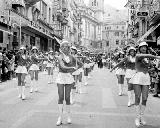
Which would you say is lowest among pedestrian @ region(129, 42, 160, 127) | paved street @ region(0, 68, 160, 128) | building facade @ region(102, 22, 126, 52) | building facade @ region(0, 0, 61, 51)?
Answer: paved street @ region(0, 68, 160, 128)

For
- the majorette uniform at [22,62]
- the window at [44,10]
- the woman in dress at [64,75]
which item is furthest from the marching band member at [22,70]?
the window at [44,10]

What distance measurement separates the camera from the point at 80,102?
39.1 ft

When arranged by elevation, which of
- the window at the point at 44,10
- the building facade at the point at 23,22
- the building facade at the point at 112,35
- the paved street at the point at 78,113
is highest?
the building facade at the point at 112,35

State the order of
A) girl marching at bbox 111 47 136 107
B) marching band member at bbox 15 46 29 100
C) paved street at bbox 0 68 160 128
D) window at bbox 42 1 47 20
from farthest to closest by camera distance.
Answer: window at bbox 42 1 47 20
marching band member at bbox 15 46 29 100
girl marching at bbox 111 47 136 107
paved street at bbox 0 68 160 128

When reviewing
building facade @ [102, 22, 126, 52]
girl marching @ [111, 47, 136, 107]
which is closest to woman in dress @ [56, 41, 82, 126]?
girl marching @ [111, 47, 136, 107]

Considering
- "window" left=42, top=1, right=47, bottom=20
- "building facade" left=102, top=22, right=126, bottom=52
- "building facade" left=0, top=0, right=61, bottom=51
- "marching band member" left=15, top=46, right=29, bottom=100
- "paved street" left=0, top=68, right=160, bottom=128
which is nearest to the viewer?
"paved street" left=0, top=68, right=160, bottom=128

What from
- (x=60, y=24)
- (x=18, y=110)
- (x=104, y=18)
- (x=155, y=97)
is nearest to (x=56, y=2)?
(x=60, y=24)

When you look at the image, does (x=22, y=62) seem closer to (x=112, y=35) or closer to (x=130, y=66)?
(x=130, y=66)

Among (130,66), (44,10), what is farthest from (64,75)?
(44,10)

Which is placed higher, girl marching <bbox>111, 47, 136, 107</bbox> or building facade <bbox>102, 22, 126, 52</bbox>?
building facade <bbox>102, 22, 126, 52</bbox>

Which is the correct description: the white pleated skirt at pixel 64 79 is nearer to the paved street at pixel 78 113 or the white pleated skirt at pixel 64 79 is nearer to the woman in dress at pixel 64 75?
the woman in dress at pixel 64 75

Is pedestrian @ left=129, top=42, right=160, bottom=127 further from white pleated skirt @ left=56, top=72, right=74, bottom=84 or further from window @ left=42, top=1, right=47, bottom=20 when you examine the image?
window @ left=42, top=1, right=47, bottom=20

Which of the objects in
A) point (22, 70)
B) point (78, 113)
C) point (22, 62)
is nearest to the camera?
point (78, 113)

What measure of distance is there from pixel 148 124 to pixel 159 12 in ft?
52.8
